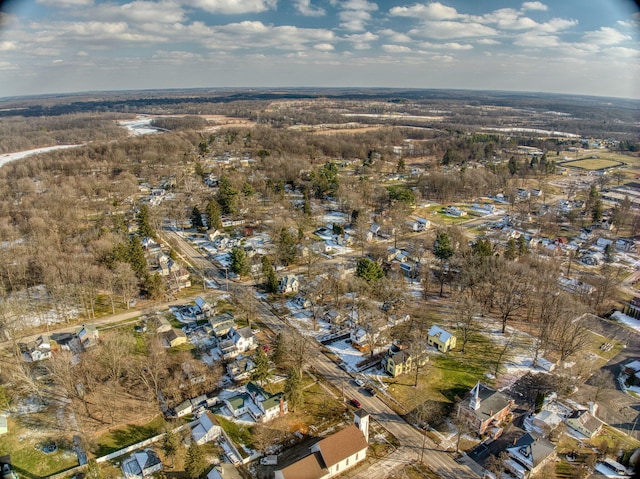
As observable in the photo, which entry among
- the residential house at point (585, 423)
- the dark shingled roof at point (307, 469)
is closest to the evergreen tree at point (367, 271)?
the residential house at point (585, 423)

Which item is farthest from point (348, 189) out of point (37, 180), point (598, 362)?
point (37, 180)

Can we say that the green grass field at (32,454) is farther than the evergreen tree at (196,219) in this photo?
No

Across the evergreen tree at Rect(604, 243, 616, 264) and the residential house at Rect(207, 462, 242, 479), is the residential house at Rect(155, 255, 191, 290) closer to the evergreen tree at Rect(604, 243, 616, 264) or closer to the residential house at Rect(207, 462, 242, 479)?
the residential house at Rect(207, 462, 242, 479)

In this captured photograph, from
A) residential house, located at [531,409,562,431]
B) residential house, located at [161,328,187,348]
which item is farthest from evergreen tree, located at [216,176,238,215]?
residential house, located at [531,409,562,431]

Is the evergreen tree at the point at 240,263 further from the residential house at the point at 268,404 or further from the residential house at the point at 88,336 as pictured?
the residential house at the point at 268,404

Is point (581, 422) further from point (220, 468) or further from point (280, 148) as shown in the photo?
point (280, 148)

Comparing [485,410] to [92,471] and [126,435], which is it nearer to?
[126,435]
